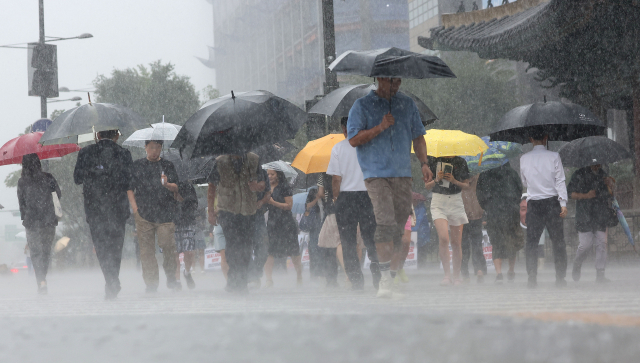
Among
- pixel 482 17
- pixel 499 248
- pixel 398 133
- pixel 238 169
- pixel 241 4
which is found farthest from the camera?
pixel 241 4

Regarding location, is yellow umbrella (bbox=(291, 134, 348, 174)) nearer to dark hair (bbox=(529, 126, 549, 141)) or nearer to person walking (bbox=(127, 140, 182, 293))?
person walking (bbox=(127, 140, 182, 293))

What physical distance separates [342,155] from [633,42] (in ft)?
20.4

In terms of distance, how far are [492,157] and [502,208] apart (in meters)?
0.68

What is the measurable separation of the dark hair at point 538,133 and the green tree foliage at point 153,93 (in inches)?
1444

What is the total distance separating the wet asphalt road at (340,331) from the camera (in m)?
3.74

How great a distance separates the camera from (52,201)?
33.6 ft

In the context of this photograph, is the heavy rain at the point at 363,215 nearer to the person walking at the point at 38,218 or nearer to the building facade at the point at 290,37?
the person walking at the point at 38,218

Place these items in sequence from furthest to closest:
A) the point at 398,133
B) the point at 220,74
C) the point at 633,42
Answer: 1. the point at 220,74
2. the point at 633,42
3. the point at 398,133

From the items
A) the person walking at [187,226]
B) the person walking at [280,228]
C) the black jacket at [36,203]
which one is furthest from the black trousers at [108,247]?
the person walking at [280,228]

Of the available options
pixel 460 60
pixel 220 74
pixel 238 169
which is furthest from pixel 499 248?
pixel 220 74

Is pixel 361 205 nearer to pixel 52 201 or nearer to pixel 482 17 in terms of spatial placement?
pixel 52 201

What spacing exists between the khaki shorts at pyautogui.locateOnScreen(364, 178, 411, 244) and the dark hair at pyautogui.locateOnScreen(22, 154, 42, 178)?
5.01 metres

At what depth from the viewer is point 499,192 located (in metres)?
10.9

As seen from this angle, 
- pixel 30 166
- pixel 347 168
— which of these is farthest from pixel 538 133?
pixel 30 166
